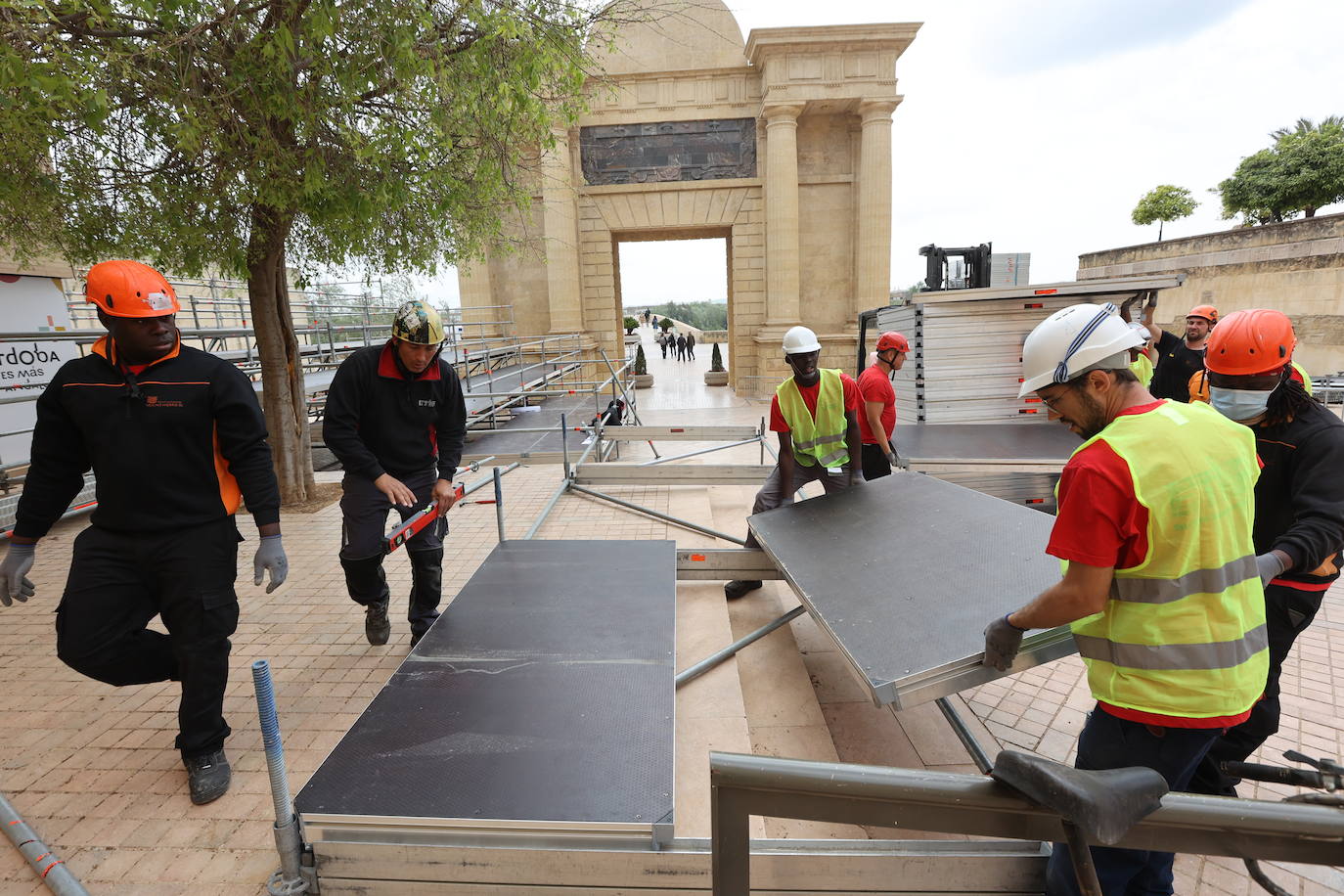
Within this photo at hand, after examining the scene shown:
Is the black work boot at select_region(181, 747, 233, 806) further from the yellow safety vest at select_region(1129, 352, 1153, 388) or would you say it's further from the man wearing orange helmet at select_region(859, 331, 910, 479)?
the yellow safety vest at select_region(1129, 352, 1153, 388)

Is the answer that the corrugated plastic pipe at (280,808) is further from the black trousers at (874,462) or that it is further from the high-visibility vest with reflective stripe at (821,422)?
the black trousers at (874,462)

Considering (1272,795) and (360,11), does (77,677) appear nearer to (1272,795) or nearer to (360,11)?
(360,11)

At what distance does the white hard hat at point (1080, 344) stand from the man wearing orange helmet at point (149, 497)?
2.68 metres

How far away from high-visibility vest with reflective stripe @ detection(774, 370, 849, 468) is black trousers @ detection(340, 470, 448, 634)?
8.15 feet

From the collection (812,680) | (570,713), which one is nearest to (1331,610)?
(812,680)

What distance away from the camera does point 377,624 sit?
3846 mm

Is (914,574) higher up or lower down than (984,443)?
higher up

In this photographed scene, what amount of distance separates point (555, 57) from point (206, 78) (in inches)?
103

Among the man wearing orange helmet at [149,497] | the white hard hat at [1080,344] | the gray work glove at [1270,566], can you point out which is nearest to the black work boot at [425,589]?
the man wearing orange helmet at [149,497]

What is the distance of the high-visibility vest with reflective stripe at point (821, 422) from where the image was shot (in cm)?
447

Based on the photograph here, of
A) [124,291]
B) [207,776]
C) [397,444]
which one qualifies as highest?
[124,291]

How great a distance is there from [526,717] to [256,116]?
16.6 ft

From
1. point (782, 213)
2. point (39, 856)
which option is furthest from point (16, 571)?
point (782, 213)

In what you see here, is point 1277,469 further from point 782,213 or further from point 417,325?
point 782,213
